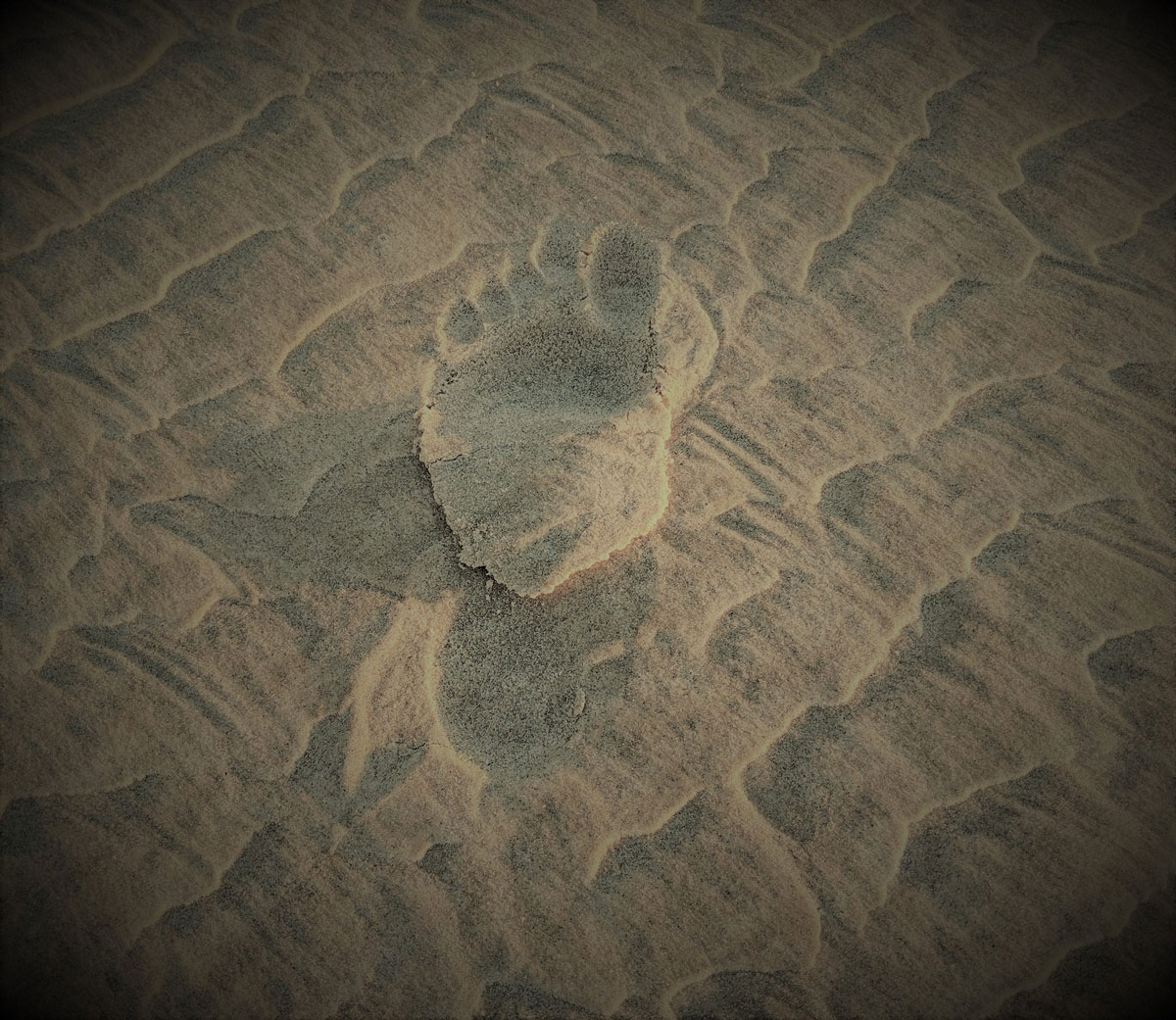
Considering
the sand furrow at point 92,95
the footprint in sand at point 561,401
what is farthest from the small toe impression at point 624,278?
the sand furrow at point 92,95

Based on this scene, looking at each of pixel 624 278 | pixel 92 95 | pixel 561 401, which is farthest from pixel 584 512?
pixel 92 95

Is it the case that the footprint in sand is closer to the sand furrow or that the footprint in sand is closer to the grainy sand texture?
the grainy sand texture

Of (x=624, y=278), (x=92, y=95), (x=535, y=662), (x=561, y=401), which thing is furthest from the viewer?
(x=92, y=95)

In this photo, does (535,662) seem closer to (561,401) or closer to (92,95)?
(561,401)

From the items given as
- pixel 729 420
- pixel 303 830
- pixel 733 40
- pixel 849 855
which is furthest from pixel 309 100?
pixel 849 855

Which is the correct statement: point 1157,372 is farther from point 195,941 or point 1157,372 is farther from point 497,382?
point 195,941

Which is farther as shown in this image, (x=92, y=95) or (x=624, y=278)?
(x=92, y=95)

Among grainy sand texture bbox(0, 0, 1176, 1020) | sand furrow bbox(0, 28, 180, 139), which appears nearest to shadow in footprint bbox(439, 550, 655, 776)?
grainy sand texture bbox(0, 0, 1176, 1020)
